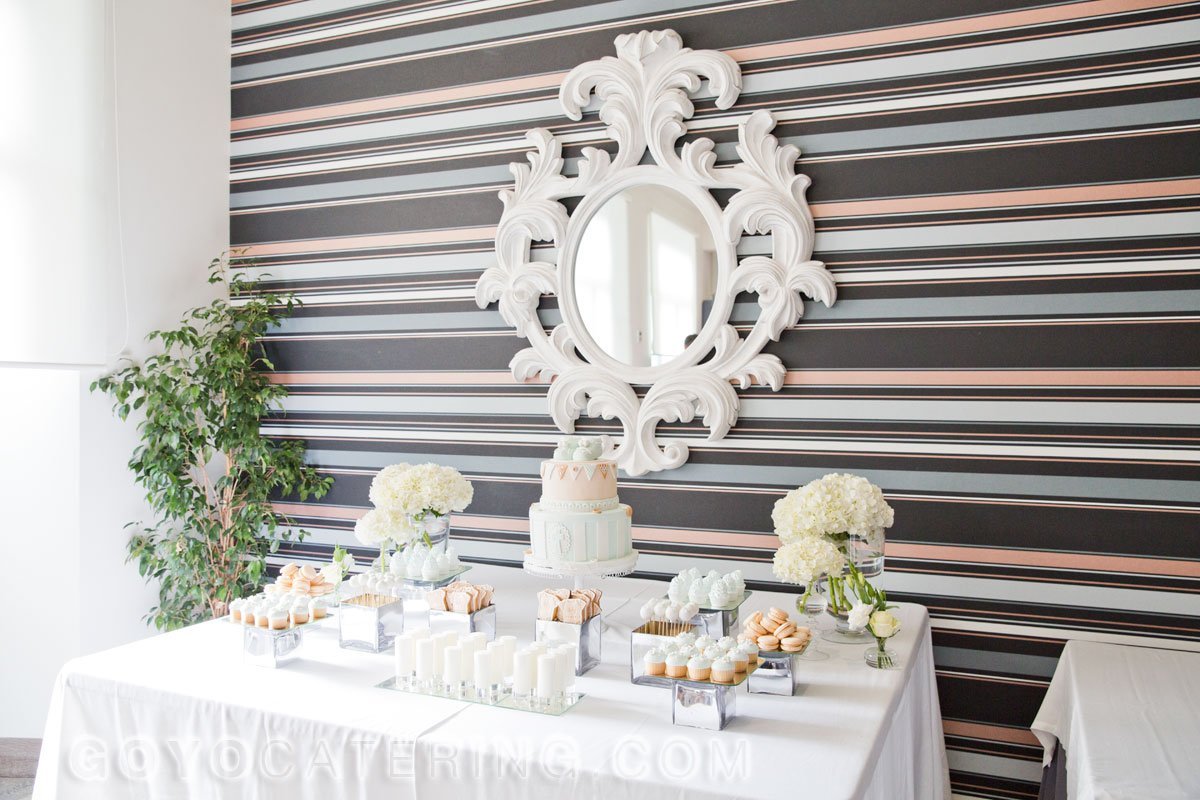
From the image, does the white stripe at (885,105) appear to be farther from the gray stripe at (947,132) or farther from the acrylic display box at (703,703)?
the acrylic display box at (703,703)

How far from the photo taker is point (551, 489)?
84.6 inches

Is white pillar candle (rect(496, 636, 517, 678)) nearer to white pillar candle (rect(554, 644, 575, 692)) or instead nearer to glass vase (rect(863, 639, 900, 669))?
white pillar candle (rect(554, 644, 575, 692))

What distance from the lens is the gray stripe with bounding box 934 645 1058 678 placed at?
2439 millimetres

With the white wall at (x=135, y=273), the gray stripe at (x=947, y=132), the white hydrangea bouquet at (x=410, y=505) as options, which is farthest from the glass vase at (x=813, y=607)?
the white wall at (x=135, y=273)

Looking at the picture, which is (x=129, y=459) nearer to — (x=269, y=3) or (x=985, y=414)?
(x=269, y=3)

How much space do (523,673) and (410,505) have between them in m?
0.81

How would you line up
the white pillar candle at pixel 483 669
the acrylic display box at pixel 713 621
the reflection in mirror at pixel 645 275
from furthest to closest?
the reflection in mirror at pixel 645 275 < the acrylic display box at pixel 713 621 < the white pillar candle at pixel 483 669

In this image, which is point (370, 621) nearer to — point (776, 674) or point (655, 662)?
point (655, 662)

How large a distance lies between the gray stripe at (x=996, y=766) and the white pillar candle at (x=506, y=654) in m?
1.54

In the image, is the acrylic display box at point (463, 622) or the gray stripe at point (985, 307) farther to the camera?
the gray stripe at point (985, 307)

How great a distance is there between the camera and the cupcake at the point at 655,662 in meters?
1.63

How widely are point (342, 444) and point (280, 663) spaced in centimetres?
159

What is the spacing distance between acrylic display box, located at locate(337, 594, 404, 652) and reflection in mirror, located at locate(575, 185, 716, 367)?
120 centimetres

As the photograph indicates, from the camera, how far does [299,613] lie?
1.98 meters
